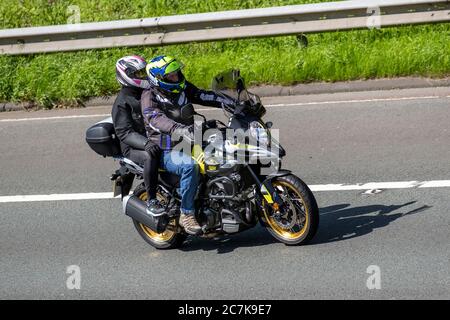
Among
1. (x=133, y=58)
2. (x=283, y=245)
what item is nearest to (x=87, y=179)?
(x=133, y=58)

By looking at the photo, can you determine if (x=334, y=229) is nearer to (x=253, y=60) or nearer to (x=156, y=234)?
(x=156, y=234)

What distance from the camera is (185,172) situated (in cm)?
845

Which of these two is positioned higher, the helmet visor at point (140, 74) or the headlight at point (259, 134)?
the helmet visor at point (140, 74)

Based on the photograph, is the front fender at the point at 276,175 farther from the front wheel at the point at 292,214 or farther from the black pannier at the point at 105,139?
the black pannier at the point at 105,139

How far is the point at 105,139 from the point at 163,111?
2.36ft

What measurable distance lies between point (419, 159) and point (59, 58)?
23.1 feet

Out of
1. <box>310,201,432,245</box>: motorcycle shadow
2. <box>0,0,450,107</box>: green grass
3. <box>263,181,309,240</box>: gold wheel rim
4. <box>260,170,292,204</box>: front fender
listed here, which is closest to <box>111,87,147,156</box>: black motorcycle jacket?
<box>260,170,292,204</box>: front fender

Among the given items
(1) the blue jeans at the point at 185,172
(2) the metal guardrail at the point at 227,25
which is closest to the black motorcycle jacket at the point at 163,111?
(1) the blue jeans at the point at 185,172

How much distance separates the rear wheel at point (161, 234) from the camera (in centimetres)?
898

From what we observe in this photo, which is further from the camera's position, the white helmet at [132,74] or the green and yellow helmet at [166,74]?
the white helmet at [132,74]

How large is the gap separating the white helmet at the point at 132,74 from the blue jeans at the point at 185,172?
75cm

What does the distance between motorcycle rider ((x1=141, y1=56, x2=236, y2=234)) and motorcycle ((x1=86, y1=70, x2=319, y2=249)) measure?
11cm

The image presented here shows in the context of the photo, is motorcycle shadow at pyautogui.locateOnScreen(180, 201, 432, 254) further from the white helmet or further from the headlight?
the white helmet

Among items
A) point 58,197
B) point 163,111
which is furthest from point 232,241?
point 58,197
